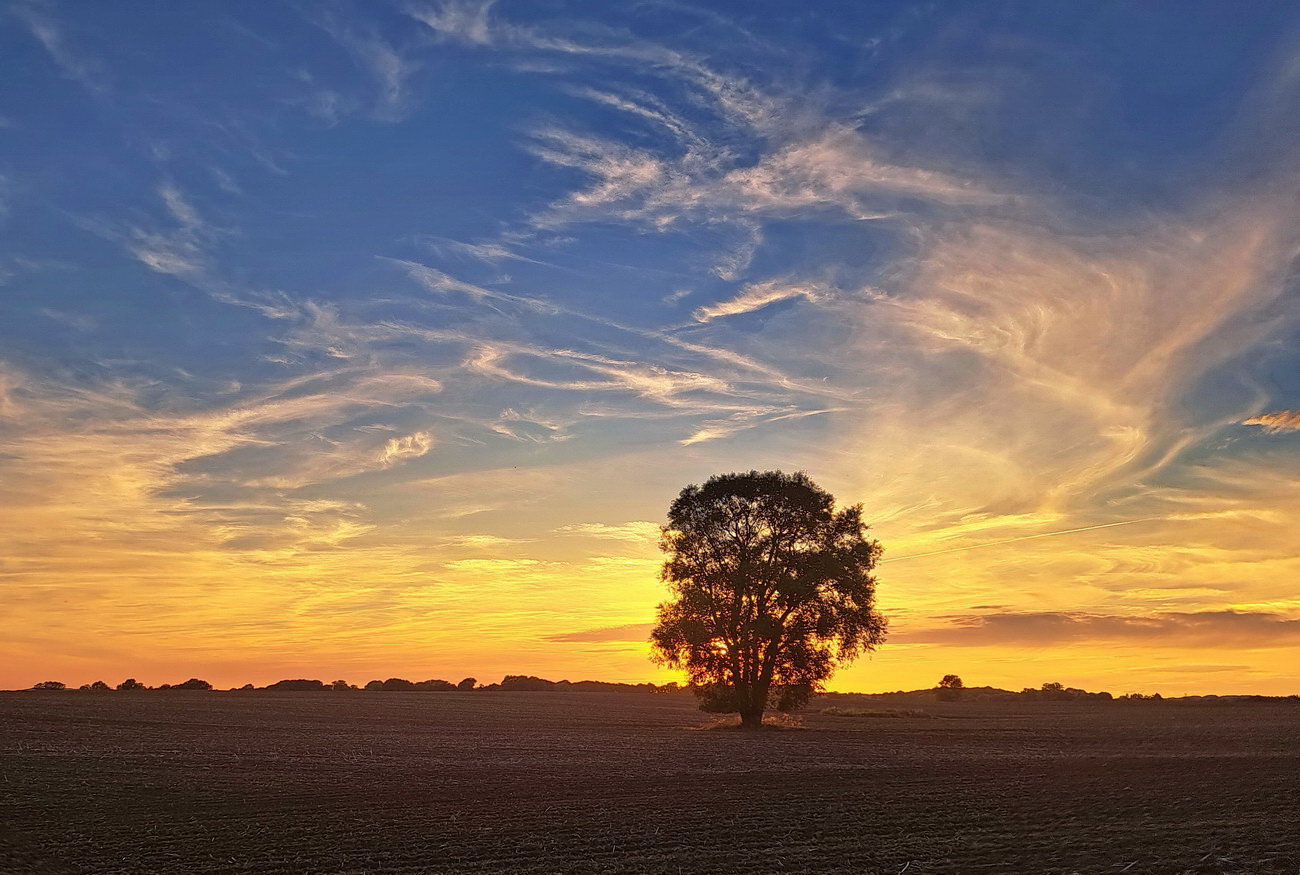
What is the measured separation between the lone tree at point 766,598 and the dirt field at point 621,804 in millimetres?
13026

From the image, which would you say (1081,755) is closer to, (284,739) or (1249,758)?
(1249,758)

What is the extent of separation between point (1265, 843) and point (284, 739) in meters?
40.9

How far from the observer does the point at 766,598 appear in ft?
209

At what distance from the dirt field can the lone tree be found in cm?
1303

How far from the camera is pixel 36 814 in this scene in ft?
74.6

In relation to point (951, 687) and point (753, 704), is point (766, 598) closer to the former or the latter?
point (753, 704)

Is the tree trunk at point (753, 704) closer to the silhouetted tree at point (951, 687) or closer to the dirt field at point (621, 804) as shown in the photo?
the dirt field at point (621, 804)

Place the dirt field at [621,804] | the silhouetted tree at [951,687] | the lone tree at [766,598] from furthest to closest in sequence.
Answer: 1. the silhouetted tree at [951,687]
2. the lone tree at [766,598]
3. the dirt field at [621,804]

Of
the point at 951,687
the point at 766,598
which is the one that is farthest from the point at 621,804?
the point at 951,687

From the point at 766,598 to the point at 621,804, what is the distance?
38521 mm

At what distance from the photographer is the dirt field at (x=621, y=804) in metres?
19.0

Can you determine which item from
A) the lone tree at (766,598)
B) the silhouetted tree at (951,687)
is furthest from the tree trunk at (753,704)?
the silhouetted tree at (951,687)

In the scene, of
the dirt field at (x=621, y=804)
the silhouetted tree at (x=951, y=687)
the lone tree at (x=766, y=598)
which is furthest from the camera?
the silhouetted tree at (x=951, y=687)

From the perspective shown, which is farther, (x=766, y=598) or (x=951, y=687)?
(x=951, y=687)
